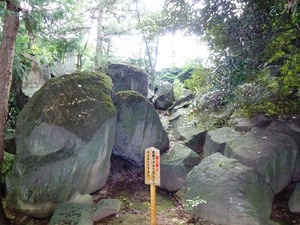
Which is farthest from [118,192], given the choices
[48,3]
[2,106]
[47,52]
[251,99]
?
[47,52]

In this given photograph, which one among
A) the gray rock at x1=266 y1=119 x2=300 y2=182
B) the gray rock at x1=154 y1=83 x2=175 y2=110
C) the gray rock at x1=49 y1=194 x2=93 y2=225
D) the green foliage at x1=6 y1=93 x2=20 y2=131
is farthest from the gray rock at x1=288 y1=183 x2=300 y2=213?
the gray rock at x1=154 y1=83 x2=175 y2=110

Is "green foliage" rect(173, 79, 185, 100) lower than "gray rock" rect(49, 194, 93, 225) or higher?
higher

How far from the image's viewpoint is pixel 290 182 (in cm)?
594

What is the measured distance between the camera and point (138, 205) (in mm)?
5809

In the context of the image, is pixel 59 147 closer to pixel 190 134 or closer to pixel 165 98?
pixel 190 134

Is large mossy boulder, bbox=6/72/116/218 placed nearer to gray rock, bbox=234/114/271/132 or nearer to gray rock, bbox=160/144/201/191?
gray rock, bbox=160/144/201/191

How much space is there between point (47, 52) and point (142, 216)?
7.00 metres

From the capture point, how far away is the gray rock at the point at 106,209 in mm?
5059

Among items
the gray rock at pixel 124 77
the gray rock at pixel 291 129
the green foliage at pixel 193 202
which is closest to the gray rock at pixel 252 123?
the gray rock at pixel 291 129

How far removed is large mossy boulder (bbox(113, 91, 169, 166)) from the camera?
7.52m

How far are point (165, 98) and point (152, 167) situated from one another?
415 inches

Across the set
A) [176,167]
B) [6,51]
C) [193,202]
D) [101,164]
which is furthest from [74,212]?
[6,51]

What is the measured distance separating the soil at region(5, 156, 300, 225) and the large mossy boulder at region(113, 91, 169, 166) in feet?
1.45

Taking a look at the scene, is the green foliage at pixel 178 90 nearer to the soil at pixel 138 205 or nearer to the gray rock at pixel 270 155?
the soil at pixel 138 205
